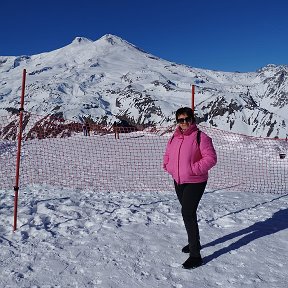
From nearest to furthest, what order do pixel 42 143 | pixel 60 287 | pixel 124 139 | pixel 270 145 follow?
1. pixel 60 287
2. pixel 42 143
3. pixel 270 145
4. pixel 124 139

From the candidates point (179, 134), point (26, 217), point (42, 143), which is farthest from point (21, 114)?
point (42, 143)

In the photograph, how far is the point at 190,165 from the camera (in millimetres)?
5617

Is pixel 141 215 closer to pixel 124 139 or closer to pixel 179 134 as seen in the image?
pixel 179 134

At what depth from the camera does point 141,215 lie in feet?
27.7

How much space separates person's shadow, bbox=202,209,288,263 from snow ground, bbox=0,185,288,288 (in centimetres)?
2

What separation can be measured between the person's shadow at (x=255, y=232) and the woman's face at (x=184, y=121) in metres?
2.11

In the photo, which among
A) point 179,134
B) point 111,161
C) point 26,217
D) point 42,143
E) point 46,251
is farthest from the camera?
point 42,143

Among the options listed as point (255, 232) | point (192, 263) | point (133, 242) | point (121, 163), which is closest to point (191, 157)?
point (192, 263)

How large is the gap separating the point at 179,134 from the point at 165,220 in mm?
2955

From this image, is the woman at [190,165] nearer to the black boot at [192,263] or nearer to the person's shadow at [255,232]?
the black boot at [192,263]

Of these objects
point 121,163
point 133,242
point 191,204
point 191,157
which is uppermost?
point 191,157

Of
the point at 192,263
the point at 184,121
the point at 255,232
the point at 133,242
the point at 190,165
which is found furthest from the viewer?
the point at 255,232

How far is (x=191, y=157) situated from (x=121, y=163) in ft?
45.8

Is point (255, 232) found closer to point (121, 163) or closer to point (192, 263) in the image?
point (192, 263)
